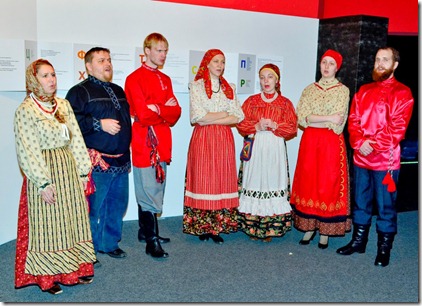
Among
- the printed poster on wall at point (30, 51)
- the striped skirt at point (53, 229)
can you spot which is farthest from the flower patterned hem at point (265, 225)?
the printed poster on wall at point (30, 51)

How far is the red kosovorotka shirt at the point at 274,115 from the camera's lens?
167 inches

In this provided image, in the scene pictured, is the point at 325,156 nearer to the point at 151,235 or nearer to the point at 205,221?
the point at 205,221

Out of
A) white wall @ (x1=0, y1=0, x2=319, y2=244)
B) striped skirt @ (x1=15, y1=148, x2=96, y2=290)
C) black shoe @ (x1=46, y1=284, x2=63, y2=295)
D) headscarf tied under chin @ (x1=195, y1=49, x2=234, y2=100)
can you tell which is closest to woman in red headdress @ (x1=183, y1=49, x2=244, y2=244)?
headscarf tied under chin @ (x1=195, y1=49, x2=234, y2=100)

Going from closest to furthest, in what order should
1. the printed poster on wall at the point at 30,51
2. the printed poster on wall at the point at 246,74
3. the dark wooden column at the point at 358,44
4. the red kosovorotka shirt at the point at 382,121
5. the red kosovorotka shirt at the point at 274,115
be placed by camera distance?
1. the red kosovorotka shirt at the point at 382,121
2. the printed poster on wall at the point at 30,51
3. the red kosovorotka shirt at the point at 274,115
4. the dark wooden column at the point at 358,44
5. the printed poster on wall at the point at 246,74

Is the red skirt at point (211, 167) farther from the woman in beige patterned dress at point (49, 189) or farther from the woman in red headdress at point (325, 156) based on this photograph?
the woman in beige patterned dress at point (49, 189)

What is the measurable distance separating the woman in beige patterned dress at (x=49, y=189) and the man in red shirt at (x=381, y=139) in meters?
2.08

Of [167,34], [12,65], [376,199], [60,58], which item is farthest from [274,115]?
[12,65]

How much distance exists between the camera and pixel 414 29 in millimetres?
5473

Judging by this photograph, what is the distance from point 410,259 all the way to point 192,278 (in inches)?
71.2

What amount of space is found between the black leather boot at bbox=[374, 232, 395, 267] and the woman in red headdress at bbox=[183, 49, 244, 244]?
1.19 meters

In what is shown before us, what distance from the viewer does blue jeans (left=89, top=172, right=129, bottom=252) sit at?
367cm

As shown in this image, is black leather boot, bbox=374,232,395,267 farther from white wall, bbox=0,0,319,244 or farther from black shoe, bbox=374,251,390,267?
white wall, bbox=0,0,319,244

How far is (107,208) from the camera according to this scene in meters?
3.84

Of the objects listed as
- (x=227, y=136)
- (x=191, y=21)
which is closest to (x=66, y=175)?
(x=227, y=136)
